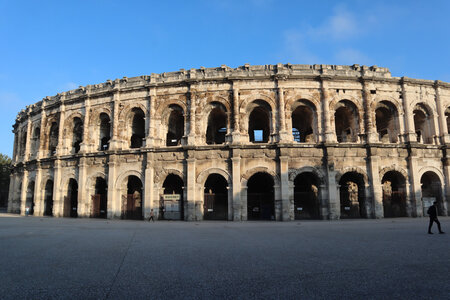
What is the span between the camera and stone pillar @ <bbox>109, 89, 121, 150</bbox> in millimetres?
18203

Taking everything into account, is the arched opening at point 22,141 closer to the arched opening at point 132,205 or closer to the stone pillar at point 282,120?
the arched opening at point 132,205

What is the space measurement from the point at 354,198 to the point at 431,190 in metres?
5.16

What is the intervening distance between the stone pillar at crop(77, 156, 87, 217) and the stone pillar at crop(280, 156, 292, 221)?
13117 millimetres

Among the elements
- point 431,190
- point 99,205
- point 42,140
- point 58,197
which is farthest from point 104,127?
point 431,190

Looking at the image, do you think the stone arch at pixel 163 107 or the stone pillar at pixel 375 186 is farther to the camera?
the stone arch at pixel 163 107

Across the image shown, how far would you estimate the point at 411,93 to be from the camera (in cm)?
1817

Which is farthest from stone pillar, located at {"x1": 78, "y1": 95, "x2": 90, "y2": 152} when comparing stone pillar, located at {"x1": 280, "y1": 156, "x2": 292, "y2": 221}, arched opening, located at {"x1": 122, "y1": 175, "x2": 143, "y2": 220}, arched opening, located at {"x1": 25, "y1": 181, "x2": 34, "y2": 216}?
stone pillar, located at {"x1": 280, "y1": 156, "x2": 292, "y2": 221}

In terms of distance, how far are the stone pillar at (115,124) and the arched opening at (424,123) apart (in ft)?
67.0

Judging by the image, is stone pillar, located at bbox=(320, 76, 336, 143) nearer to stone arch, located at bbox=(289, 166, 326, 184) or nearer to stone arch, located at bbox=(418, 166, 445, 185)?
stone arch, located at bbox=(289, 166, 326, 184)

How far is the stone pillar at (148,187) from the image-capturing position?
1697cm

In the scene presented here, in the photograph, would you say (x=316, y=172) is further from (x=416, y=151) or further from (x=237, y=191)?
(x=416, y=151)

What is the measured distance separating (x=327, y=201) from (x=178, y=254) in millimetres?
12291

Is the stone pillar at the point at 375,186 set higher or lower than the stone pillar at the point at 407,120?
lower

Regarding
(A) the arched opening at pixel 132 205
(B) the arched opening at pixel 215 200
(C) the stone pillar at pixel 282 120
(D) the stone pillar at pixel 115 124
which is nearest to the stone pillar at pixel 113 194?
(A) the arched opening at pixel 132 205
